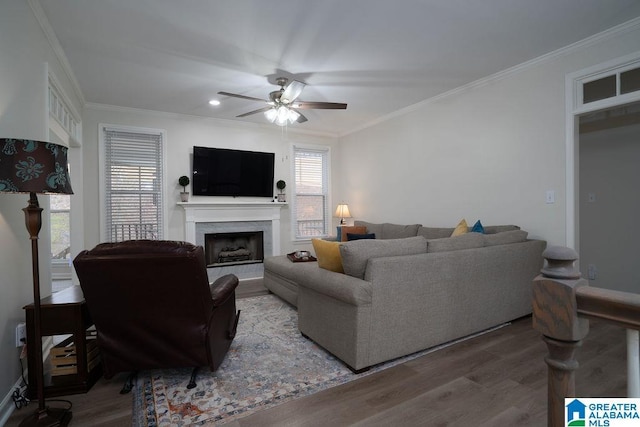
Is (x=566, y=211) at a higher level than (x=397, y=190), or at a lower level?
lower

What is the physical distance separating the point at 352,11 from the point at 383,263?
6.79 feet

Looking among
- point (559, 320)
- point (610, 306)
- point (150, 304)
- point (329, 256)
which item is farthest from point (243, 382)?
point (610, 306)

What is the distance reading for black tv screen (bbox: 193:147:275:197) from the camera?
17.3ft

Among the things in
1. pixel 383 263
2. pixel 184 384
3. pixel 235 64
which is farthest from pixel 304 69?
pixel 184 384

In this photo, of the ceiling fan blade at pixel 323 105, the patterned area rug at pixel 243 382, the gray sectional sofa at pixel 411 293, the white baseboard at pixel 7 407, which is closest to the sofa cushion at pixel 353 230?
the ceiling fan blade at pixel 323 105

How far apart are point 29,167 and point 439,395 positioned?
105 inches

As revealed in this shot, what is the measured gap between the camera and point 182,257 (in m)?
1.81

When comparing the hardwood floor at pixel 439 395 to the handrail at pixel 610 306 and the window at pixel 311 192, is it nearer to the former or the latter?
the handrail at pixel 610 306

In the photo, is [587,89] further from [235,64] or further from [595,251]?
[235,64]

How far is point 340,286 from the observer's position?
224cm

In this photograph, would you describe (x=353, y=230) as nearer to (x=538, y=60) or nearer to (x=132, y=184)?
(x=538, y=60)

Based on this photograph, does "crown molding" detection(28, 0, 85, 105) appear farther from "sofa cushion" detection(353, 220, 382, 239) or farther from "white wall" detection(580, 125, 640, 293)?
"white wall" detection(580, 125, 640, 293)

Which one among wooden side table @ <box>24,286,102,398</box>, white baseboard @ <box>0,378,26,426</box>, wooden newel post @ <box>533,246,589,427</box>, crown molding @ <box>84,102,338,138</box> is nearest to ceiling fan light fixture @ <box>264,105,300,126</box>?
crown molding @ <box>84,102,338,138</box>

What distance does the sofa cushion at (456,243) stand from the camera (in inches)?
102
